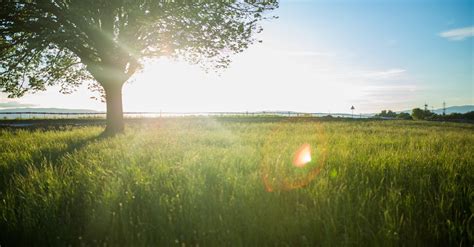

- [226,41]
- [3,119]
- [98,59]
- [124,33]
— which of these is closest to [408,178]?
[226,41]

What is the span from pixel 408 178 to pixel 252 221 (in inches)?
110

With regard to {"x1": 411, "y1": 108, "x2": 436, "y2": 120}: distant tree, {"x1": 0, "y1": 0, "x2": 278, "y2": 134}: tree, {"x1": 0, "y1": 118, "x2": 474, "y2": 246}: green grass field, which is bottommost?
{"x1": 0, "y1": 118, "x2": 474, "y2": 246}: green grass field

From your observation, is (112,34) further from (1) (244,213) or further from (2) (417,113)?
(2) (417,113)

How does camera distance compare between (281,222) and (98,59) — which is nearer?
(281,222)

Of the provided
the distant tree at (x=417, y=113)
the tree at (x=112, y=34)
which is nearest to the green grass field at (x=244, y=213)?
the tree at (x=112, y=34)

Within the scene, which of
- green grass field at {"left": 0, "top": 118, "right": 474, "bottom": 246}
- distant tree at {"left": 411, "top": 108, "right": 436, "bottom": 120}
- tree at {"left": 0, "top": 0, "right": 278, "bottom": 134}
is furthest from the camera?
distant tree at {"left": 411, "top": 108, "right": 436, "bottom": 120}

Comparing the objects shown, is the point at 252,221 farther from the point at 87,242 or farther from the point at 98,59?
the point at 98,59

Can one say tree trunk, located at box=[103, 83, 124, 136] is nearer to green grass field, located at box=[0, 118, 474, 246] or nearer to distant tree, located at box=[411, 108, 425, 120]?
green grass field, located at box=[0, 118, 474, 246]

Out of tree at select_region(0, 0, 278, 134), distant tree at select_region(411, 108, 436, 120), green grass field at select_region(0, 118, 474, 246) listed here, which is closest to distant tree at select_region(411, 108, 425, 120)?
distant tree at select_region(411, 108, 436, 120)

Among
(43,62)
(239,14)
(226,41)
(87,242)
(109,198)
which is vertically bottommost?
(87,242)

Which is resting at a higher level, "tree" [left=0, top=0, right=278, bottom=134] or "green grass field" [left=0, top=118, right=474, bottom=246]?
"tree" [left=0, top=0, right=278, bottom=134]

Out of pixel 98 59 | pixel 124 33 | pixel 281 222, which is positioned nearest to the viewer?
pixel 281 222

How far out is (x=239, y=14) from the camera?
1449cm

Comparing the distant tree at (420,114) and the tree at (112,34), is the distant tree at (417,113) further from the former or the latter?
the tree at (112,34)
